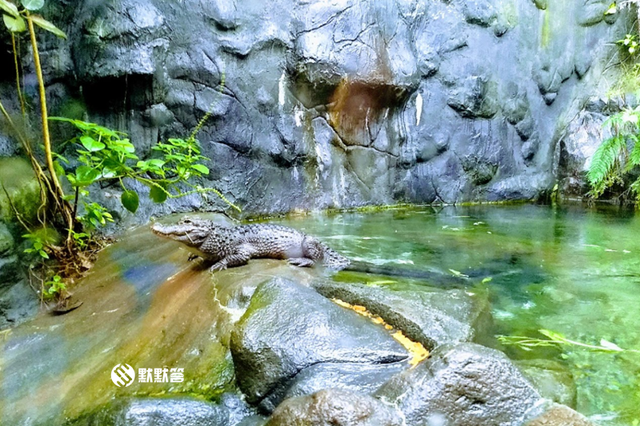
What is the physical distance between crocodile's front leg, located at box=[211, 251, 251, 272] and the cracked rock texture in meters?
2.20

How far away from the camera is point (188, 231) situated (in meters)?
3.69

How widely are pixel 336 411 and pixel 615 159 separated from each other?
395 inches

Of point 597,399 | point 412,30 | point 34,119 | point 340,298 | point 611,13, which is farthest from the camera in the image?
point 611,13

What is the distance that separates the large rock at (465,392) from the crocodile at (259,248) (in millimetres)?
1693

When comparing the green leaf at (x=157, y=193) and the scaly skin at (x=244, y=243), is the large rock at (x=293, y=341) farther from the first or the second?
the green leaf at (x=157, y=193)

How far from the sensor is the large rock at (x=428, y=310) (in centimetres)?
243

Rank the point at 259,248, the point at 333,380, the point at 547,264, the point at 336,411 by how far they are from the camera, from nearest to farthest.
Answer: the point at 336,411, the point at 333,380, the point at 259,248, the point at 547,264

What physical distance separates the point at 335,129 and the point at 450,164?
9.22 feet

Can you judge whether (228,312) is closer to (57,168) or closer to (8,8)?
(57,168)

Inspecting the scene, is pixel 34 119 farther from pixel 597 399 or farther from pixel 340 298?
pixel 597 399

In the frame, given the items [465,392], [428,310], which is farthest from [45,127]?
[465,392]

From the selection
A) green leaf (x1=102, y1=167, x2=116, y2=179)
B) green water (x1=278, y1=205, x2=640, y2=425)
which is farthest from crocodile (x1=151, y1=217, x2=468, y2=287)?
green leaf (x1=102, y1=167, x2=116, y2=179)

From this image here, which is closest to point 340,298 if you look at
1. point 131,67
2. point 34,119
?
point 34,119

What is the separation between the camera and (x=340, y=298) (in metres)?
3.00
